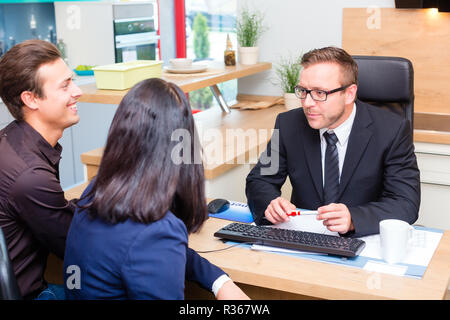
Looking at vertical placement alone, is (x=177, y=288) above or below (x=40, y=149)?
below

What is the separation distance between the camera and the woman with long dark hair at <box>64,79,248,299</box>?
122 cm

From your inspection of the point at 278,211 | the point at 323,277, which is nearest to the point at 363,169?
the point at 278,211

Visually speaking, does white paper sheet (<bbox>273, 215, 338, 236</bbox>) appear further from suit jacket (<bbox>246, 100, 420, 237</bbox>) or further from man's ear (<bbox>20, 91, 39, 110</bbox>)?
man's ear (<bbox>20, 91, 39, 110</bbox>)

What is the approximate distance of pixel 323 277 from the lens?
1502 millimetres

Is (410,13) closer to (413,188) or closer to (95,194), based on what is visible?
(413,188)

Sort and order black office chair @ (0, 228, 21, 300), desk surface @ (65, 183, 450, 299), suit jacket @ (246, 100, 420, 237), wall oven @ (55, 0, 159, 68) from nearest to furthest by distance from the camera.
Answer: black office chair @ (0, 228, 21, 300) → desk surface @ (65, 183, 450, 299) → suit jacket @ (246, 100, 420, 237) → wall oven @ (55, 0, 159, 68)

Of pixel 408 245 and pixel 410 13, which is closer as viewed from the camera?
pixel 408 245

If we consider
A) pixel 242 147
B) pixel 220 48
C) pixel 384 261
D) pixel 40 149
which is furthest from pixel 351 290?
pixel 220 48

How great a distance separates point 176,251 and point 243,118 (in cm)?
230

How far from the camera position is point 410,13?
11.0 ft

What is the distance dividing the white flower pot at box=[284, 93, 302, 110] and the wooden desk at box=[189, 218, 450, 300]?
1.94 meters

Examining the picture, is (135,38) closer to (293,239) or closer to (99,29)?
(99,29)

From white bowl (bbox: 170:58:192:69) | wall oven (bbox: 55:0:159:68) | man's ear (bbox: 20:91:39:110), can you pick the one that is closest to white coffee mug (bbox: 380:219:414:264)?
man's ear (bbox: 20:91:39:110)

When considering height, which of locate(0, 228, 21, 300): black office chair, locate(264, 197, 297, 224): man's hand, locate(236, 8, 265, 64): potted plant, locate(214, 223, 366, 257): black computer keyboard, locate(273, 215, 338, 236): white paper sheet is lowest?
locate(273, 215, 338, 236): white paper sheet
